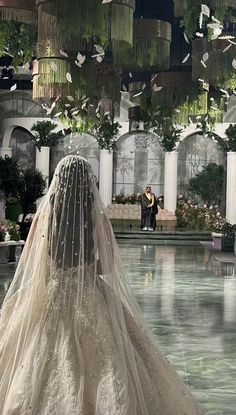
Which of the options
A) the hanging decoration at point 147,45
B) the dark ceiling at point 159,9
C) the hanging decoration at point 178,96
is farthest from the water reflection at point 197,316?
the dark ceiling at point 159,9

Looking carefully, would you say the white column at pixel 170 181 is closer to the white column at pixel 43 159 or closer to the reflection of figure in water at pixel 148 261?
the white column at pixel 43 159

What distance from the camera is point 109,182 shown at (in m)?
Result: 28.6

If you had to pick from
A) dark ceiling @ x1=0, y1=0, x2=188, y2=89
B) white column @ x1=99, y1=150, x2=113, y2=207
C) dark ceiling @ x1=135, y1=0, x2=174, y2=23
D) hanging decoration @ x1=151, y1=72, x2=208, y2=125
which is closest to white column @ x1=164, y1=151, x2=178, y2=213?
white column @ x1=99, y1=150, x2=113, y2=207

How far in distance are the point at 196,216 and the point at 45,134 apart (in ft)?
20.5

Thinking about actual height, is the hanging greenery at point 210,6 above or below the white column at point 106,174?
above

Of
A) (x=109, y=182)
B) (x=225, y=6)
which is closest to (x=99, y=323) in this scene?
(x=225, y=6)

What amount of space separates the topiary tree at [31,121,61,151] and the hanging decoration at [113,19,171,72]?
1834 centimetres

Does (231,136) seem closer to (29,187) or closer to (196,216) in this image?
(196,216)

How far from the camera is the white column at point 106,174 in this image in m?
28.4

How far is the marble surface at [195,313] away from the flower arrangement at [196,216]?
8795mm

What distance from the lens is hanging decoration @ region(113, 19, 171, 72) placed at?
9789 mm

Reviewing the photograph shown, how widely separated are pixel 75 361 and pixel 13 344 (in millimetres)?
429

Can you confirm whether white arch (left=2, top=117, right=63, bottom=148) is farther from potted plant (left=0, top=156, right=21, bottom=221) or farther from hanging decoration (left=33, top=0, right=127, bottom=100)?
hanging decoration (left=33, top=0, right=127, bottom=100)

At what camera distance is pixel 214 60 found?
33.7 feet
